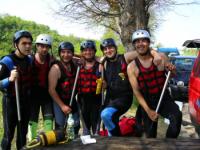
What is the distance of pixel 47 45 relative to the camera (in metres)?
6.20

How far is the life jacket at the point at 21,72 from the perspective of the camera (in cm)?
551

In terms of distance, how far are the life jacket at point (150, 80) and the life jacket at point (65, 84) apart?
115cm

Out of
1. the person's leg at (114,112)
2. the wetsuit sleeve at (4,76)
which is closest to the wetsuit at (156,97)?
the person's leg at (114,112)

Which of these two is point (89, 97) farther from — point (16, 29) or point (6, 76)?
point (16, 29)

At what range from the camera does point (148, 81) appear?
5.63 meters

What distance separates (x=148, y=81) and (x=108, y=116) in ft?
2.77

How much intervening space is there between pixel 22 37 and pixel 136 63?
1779 millimetres

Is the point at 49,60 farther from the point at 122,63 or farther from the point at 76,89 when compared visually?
the point at 122,63

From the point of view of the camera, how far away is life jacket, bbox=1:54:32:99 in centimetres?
551

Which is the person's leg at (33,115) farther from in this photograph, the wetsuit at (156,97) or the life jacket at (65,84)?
the wetsuit at (156,97)

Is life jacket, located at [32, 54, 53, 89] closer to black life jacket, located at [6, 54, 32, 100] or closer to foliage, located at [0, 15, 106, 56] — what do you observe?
black life jacket, located at [6, 54, 32, 100]

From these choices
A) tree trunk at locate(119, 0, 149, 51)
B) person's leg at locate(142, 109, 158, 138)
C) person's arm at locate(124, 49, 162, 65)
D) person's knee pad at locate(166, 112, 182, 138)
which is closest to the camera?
person's knee pad at locate(166, 112, 182, 138)

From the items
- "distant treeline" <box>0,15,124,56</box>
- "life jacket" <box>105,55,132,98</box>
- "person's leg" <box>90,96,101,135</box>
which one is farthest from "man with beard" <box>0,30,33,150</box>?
"distant treeline" <box>0,15,124,56</box>

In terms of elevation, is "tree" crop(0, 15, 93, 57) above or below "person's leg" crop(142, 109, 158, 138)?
above
